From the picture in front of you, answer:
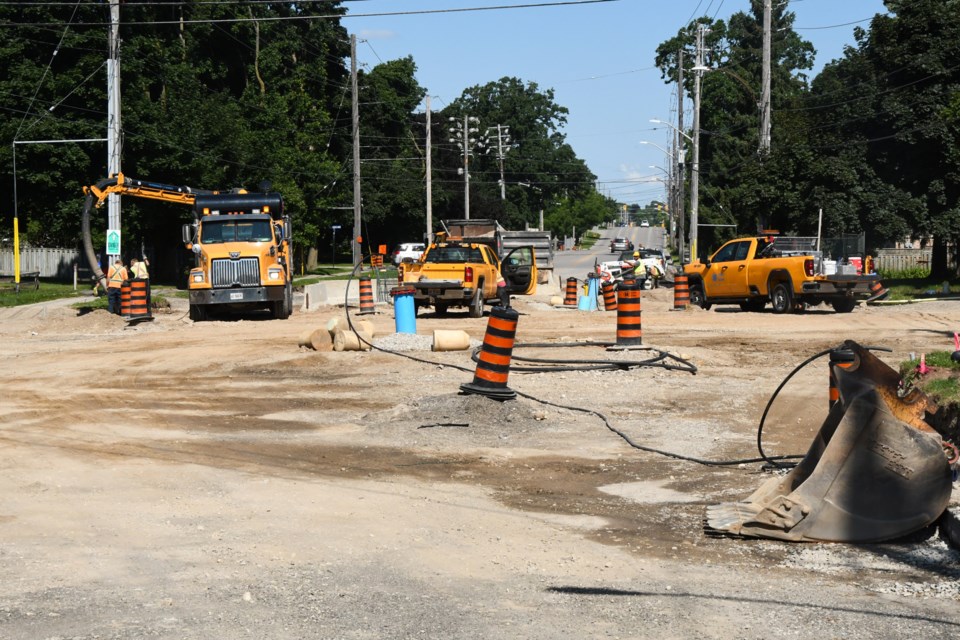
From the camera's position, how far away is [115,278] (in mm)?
31250

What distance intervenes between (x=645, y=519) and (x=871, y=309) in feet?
78.5

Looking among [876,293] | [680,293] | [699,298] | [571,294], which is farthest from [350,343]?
[571,294]

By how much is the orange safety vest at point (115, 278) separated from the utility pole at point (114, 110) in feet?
4.88

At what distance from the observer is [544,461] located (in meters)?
11.3

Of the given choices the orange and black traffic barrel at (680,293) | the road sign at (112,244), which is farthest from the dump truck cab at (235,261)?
the orange and black traffic barrel at (680,293)

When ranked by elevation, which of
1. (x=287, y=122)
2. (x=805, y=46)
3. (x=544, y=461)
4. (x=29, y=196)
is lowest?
(x=544, y=461)

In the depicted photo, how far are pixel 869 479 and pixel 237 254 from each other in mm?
23546

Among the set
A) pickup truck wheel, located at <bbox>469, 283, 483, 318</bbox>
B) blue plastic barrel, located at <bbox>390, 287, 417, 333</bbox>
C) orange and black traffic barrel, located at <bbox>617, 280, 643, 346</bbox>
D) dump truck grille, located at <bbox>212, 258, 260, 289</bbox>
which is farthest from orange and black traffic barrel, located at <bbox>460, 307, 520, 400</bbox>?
dump truck grille, located at <bbox>212, 258, 260, 289</bbox>

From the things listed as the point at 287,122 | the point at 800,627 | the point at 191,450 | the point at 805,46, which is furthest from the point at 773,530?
the point at 805,46

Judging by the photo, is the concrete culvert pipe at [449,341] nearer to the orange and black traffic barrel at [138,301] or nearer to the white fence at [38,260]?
the orange and black traffic barrel at [138,301]

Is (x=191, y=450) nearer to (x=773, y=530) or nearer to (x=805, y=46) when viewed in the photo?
(x=773, y=530)

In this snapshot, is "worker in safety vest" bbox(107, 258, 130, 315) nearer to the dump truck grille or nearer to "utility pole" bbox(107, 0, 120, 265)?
"utility pole" bbox(107, 0, 120, 265)

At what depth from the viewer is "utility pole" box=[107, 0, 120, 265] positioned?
32.8 metres

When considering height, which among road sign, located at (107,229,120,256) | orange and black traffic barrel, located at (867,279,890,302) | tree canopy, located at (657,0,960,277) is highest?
tree canopy, located at (657,0,960,277)
